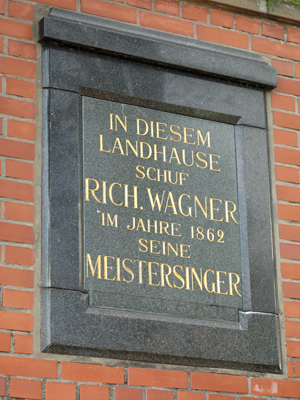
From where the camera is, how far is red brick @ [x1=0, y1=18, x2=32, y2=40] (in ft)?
13.4

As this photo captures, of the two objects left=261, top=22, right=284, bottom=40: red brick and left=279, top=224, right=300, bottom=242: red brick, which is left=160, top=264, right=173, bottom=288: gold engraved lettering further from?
left=261, top=22, right=284, bottom=40: red brick

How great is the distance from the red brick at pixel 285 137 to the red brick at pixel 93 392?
163cm

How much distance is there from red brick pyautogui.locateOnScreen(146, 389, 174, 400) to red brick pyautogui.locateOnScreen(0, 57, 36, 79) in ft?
5.05

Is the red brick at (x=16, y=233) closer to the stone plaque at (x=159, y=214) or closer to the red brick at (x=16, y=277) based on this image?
the red brick at (x=16, y=277)

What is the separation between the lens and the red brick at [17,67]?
403 cm

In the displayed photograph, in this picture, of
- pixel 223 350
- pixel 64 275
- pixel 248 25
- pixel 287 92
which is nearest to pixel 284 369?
pixel 223 350

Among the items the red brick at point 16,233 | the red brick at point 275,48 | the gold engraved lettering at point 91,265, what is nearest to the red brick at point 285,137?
the red brick at point 275,48

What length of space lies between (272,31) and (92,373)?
2.16m

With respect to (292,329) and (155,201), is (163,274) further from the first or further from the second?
(292,329)

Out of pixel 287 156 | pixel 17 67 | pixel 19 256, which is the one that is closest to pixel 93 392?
pixel 19 256

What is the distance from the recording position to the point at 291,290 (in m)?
4.31

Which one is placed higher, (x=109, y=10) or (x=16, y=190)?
(x=109, y=10)

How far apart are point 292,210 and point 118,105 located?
3.43ft

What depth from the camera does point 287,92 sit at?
4.68 metres
